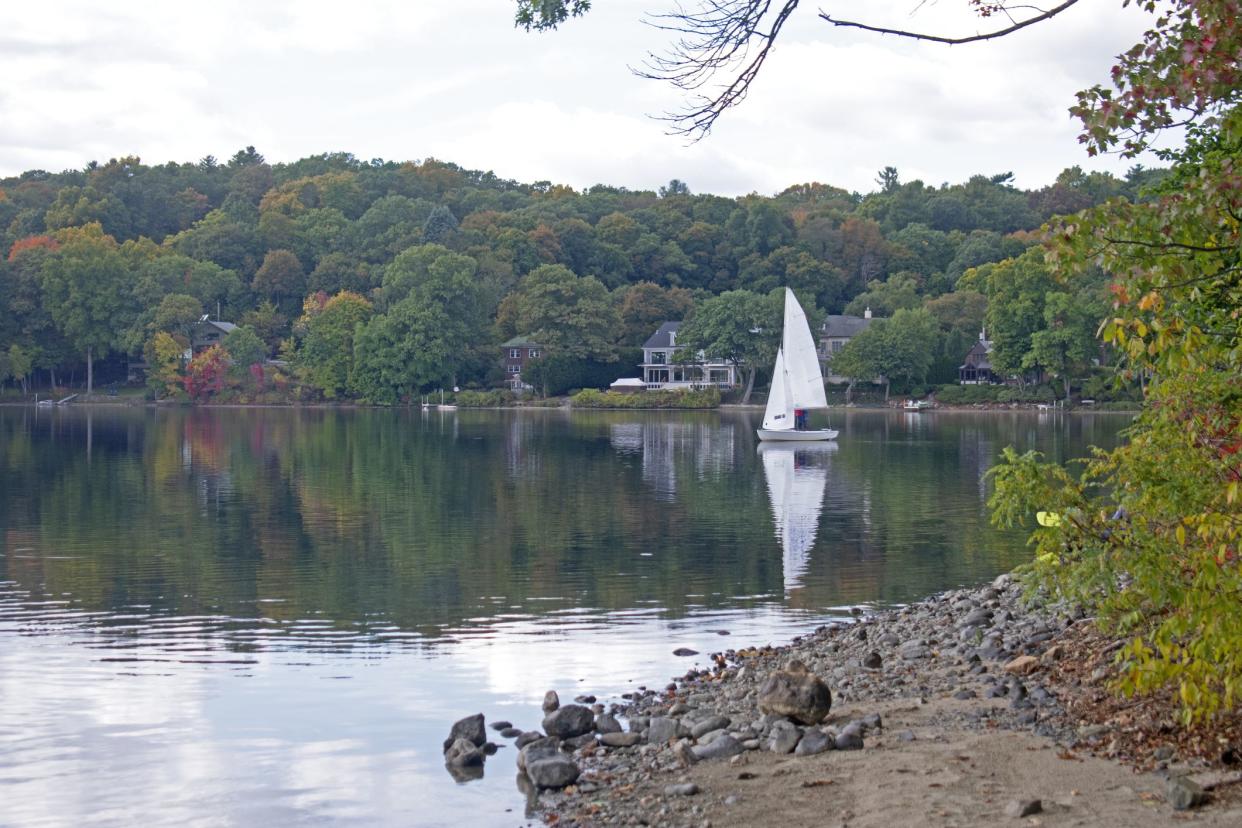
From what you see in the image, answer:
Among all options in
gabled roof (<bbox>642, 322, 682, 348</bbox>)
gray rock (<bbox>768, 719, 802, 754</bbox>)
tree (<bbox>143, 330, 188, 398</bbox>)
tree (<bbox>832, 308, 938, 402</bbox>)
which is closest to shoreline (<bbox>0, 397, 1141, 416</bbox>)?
tree (<bbox>143, 330, 188, 398</bbox>)

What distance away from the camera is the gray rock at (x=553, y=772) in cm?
1121

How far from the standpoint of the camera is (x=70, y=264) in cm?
12950

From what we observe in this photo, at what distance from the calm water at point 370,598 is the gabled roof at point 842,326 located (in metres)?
83.3

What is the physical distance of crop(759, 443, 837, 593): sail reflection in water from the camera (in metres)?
26.8

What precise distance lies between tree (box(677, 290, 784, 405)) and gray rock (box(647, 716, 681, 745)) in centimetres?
10717

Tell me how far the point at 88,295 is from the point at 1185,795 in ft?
442

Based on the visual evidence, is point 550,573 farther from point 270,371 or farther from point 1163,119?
point 270,371

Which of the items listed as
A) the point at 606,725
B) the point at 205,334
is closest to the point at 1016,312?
the point at 205,334

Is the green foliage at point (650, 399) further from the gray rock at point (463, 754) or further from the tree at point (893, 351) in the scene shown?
the gray rock at point (463, 754)

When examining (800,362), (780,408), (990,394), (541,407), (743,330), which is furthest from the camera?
(743,330)

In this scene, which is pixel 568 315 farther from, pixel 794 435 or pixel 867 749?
pixel 867 749

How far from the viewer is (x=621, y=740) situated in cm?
1226

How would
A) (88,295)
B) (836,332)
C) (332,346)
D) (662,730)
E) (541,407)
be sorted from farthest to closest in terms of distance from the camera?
(836,332) → (88,295) → (332,346) → (541,407) → (662,730)

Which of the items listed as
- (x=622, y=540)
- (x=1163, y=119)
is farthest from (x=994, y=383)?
(x=1163, y=119)
